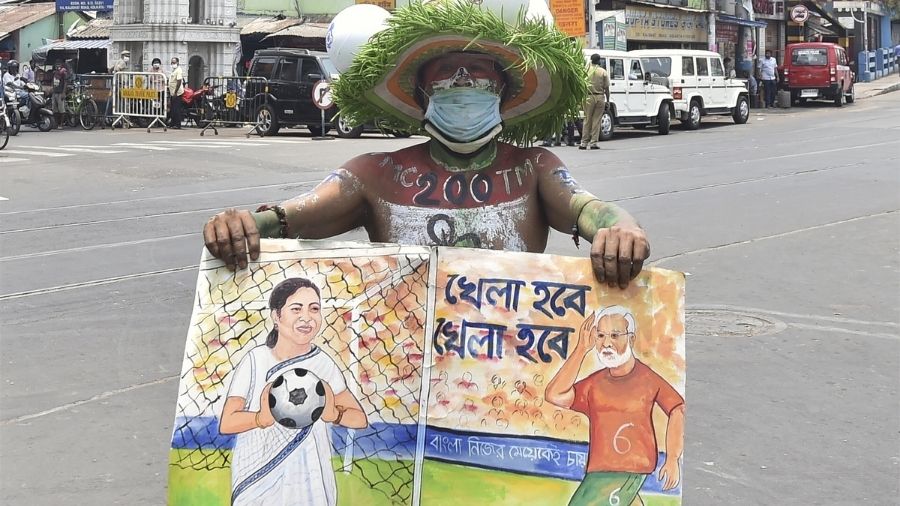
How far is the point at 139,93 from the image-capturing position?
91.6ft

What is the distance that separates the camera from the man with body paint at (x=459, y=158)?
3.33 metres

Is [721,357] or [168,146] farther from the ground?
[168,146]

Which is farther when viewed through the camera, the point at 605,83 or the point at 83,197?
the point at 605,83

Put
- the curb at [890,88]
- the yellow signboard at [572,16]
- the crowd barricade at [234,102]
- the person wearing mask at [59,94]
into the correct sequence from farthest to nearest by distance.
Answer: the curb at [890,88], the yellow signboard at [572,16], the person wearing mask at [59,94], the crowd barricade at [234,102]

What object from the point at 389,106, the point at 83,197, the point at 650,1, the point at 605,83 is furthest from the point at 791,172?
the point at 650,1

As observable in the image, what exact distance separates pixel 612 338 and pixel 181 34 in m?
30.4

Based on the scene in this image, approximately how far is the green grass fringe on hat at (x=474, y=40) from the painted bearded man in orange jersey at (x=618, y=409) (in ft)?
2.97

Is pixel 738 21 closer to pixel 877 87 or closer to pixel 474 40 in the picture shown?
pixel 877 87

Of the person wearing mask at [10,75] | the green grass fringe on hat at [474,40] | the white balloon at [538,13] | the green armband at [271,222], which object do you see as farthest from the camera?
the person wearing mask at [10,75]

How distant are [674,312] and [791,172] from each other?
14.5m

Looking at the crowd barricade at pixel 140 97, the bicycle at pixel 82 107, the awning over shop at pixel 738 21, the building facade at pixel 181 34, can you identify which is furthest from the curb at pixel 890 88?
the bicycle at pixel 82 107

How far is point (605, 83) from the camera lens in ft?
75.7

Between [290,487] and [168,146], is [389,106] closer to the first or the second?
[290,487]

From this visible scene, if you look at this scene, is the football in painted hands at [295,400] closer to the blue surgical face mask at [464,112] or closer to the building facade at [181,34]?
the blue surgical face mask at [464,112]
